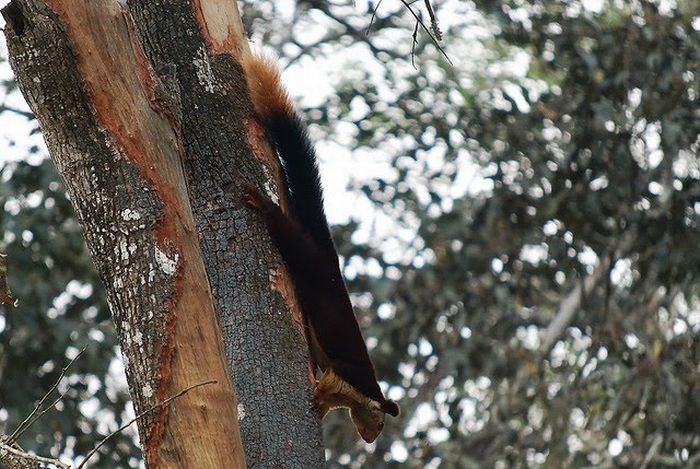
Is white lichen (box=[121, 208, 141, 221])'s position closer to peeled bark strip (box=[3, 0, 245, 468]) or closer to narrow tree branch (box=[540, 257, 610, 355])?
peeled bark strip (box=[3, 0, 245, 468])

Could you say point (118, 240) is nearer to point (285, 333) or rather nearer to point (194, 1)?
point (285, 333)

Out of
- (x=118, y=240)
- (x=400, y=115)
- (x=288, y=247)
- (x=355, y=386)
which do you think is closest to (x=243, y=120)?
(x=288, y=247)

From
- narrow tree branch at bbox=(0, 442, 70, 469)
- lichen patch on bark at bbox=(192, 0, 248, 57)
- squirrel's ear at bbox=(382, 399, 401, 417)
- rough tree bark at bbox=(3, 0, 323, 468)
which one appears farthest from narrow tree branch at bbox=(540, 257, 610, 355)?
narrow tree branch at bbox=(0, 442, 70, 469)

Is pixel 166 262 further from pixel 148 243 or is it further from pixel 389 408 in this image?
pixel 389 408

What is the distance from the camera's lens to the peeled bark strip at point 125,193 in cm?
174

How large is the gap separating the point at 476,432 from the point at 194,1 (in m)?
3.83

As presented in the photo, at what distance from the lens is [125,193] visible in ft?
5.94

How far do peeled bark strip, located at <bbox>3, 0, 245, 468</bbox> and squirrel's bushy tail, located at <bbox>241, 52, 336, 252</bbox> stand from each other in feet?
2.00

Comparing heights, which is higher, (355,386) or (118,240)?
(118,240)

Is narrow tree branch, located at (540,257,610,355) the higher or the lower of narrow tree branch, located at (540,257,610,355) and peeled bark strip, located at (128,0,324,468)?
the lower

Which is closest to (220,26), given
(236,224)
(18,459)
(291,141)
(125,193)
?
(291,141)

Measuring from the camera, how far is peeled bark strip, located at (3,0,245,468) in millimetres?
1740

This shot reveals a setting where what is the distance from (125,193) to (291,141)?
0.78m

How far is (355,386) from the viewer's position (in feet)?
9.35
